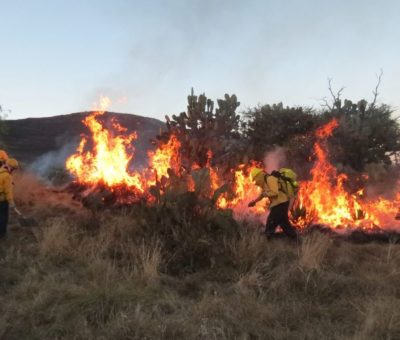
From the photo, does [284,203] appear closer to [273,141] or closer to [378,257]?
[378,257]

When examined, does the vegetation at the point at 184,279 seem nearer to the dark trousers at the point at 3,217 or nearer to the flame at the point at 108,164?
the dark trousers at the point at 3,217

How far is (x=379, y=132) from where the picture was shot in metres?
14.6

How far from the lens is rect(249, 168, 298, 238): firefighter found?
9.25 metres

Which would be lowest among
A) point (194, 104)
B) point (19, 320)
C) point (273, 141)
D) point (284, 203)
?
point (19, 320)

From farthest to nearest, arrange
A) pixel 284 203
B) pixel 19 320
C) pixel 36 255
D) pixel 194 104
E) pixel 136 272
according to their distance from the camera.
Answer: pixel 194 104 < pixel 284 203 < pixel 36 255 < pixel 136 272 < pixel 19 320

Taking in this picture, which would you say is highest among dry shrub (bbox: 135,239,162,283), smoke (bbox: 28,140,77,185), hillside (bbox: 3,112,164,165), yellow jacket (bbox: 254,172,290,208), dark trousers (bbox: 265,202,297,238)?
hillside (bbox: 3,112,164,165)

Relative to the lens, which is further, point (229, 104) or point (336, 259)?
point (229, 104)

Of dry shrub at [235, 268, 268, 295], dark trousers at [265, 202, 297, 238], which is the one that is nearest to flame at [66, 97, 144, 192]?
dark trousers at [265, 202, 297, 238]

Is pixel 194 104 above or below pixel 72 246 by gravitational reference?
above

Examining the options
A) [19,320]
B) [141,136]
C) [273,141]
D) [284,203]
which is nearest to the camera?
[19,320]

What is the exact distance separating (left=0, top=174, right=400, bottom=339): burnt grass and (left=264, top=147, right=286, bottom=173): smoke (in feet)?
13.5

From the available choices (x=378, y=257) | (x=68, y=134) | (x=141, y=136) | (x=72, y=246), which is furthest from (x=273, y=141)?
(x=68, y=134)

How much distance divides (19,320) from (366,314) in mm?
3614

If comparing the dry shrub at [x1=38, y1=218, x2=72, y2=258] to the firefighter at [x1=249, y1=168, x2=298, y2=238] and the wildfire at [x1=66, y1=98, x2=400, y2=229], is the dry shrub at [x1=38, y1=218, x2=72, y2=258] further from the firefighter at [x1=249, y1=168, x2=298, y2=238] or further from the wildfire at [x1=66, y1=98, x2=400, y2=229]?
the firefighter at [x1=249, y1=168, x2=298, y2=238]
